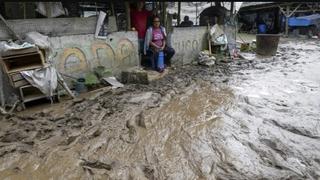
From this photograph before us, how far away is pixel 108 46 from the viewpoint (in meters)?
7.33

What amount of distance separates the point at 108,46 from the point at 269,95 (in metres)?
3.71

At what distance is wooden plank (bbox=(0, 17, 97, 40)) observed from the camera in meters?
5.71

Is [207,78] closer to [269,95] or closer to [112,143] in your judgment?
[269,95]

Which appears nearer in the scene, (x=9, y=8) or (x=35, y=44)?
(x=35, y=44)

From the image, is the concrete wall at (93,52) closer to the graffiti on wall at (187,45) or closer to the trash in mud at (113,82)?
the trash in mud at (113,82)

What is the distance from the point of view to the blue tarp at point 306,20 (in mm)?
20547

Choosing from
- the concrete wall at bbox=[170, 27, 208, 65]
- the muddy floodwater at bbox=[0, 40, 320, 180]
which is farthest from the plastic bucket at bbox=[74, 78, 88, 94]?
the concrete wall at bbox=[170, 27, 208, 65]

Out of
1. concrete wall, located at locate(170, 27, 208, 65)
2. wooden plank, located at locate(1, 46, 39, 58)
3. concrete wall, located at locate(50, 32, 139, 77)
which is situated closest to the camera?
wooden plank, located at locate(1, 46, 39, 58)

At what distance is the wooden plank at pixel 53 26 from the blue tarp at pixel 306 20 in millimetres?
17880

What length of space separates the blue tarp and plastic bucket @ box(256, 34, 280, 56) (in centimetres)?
1029

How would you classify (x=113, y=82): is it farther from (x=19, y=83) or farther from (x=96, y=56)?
(x=19, y=83)

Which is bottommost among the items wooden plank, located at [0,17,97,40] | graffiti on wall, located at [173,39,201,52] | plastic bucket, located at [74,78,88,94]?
plastic bucket, located at [74,78,88,94]

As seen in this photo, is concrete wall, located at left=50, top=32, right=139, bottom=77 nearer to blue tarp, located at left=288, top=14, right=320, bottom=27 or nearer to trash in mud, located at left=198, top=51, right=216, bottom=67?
trash in mud, located at left=198, top=51, right=216, bottom=67

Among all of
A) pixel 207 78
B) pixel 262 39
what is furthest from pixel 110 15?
pixel 262 39
